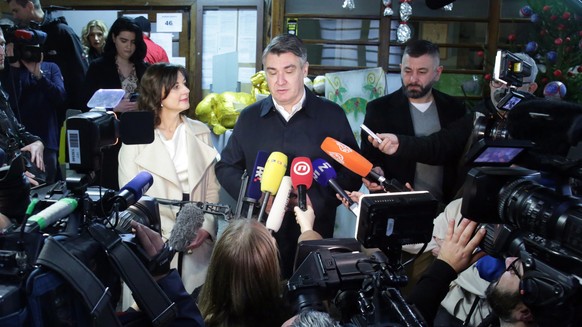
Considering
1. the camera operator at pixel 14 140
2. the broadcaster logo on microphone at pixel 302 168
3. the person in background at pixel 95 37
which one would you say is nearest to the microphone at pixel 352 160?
the broadcaster logo on microphone at pixel 302 168

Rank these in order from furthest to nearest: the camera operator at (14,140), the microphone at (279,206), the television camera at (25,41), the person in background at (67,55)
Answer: the person in background at (67,55)
the television camera at (25,41)
the camera operator at (14,140)
the microphone at (279,206)

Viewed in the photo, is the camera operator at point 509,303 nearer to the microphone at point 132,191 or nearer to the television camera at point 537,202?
the television camera at point 537,202

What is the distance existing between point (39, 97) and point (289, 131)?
1.66 m

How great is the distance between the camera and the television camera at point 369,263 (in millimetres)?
1098

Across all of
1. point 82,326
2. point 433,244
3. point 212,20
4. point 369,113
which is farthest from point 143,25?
point 82,326

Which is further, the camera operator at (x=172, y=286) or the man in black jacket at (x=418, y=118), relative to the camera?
the man in black jacket at (x=418, y=118)

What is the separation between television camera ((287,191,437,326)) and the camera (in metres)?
1.10

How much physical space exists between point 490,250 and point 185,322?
697 millimetres

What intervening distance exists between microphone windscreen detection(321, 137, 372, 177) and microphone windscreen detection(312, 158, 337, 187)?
0.06 m

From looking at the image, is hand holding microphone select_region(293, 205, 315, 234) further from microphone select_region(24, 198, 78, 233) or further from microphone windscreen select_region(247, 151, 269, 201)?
microphone select_region(24, 198, 78, 233)

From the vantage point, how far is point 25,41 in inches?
104

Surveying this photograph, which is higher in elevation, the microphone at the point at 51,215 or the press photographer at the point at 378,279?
the microphone at the point at 51,215

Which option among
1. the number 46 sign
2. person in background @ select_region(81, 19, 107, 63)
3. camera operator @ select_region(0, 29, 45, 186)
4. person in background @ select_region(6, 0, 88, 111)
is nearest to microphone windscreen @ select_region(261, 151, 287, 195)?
camera operator @ select_region(0, 29, 45, 186)

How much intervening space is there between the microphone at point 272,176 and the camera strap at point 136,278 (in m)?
0.71
